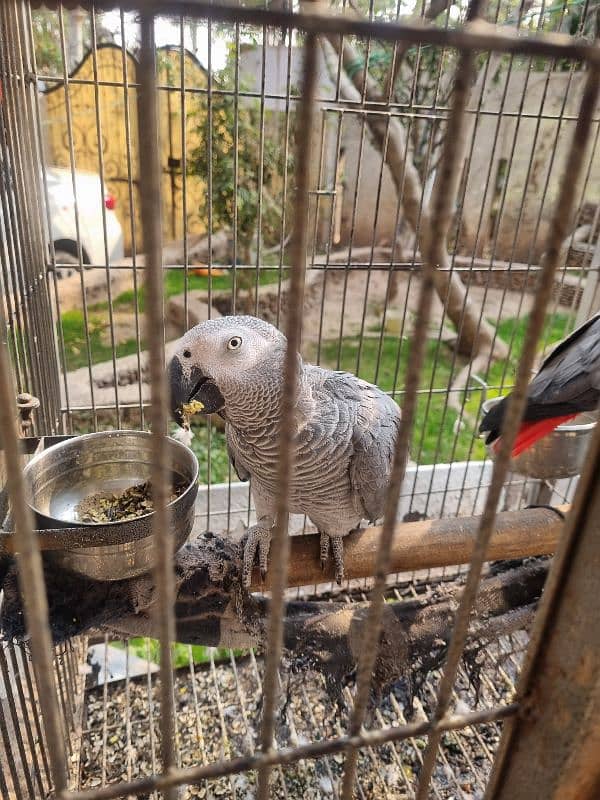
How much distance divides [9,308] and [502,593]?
1.37m

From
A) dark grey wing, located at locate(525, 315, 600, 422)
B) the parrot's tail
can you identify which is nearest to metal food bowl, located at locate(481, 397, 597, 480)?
the parrot's tail

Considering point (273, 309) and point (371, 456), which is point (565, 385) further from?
point (273, 309)

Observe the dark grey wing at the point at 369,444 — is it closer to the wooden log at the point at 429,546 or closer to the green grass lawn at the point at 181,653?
the wooden log at the point at 429,546

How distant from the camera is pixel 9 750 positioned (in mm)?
1019

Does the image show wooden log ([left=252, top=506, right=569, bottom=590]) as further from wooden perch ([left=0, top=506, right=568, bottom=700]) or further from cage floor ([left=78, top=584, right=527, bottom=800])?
cage floor ([left=78, top=584, right=527, bottom=800])

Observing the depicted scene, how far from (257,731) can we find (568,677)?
4.51 feet

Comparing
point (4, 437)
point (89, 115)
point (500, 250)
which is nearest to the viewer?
point (4, 437)

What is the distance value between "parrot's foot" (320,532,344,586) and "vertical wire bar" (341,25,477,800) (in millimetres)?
802

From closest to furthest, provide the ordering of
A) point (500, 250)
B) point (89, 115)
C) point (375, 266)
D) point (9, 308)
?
point (9, 308)
point (375, 266)
point (89, 115)
point (500, 250)

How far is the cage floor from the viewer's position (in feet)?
4.93

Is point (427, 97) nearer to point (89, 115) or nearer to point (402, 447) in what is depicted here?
point (89, 115)

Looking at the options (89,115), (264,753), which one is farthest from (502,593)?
(89,115)

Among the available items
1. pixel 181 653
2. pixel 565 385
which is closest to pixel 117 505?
pixel 181 653

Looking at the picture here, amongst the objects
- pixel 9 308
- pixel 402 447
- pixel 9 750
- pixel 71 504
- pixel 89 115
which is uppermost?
pixel 89 115
